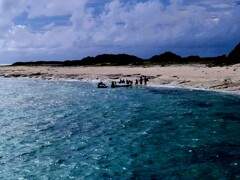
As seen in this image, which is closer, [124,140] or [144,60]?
[124,140]

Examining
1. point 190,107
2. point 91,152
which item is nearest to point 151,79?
point 190,107

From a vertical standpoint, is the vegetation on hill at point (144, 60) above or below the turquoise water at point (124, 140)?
above

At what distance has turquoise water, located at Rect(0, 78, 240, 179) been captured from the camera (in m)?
23.2

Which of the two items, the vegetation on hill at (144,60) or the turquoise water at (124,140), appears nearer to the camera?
the turquoise water at (124,140)

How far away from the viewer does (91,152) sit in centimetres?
2761

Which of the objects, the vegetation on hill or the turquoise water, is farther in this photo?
the vegetation on hill

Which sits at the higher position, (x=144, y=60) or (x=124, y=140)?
(x=144, y=60)

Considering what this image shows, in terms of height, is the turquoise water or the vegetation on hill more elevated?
the vegetation on hill

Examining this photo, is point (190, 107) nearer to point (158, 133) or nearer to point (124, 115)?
point (124, 115)

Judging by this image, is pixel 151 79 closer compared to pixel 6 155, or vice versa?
pixel 6 155

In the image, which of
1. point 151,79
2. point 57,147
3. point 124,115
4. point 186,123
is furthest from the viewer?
point 151,79

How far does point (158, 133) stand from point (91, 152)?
7937 mm

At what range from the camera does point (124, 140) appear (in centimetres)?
3106

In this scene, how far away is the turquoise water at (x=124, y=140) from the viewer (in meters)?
23.2
